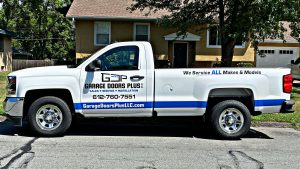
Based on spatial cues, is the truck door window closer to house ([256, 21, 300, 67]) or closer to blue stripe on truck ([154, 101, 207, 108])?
blue stripe on truck ([154, 101, 207, 108])

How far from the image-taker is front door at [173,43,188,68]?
2480cm

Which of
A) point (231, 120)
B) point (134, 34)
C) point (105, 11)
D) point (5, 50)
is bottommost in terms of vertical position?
point (231, 120)

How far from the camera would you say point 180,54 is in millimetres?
25016

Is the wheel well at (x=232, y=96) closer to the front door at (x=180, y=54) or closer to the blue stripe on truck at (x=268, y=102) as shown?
the blue stripe on truck at (x=268, y=102)

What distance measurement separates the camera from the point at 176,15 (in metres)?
17.0

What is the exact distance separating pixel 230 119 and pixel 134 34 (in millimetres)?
16470

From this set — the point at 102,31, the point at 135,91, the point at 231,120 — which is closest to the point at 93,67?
the point at 135,91

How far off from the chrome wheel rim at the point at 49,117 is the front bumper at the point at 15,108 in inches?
15.1

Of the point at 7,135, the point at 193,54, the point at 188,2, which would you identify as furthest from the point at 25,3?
the point at 7,135

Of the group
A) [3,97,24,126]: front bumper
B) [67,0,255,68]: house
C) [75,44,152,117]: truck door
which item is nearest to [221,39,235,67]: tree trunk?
[67,0,255,68]: house

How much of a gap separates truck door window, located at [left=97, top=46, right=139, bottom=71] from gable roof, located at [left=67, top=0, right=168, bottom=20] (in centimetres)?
1474

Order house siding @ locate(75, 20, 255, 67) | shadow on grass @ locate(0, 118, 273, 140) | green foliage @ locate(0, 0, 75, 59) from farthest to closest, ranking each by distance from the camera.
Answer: green foliage @ locate(0, 0, 75, 59), house siding @ locate(75, 20, 255, 67), shadow on grass @ locate(0, 118, 273, 140)

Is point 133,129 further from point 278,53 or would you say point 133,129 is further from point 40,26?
point 40,26

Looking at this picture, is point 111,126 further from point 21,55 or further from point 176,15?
point 21,55
